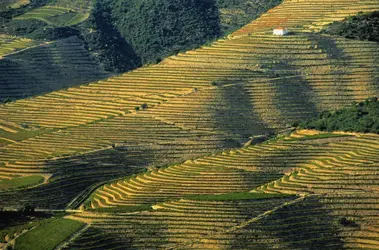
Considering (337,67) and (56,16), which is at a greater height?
(56,16)

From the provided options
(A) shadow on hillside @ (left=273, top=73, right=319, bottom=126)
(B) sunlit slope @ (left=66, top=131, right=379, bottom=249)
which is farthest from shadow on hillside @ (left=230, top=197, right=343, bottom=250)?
(A) shadow on hillside @ (left=273, top=73, right=319, bottom=126)

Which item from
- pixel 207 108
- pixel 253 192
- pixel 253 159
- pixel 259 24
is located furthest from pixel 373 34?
pixel 253 192

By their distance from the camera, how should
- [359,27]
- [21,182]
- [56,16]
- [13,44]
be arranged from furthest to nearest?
1. [56,16]
2. [13,44]
3. [359,27]
4. [21,182]

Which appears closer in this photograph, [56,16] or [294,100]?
[294,100]

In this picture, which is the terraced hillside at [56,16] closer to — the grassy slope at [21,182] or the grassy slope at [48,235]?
the grassy slope at [21,182]

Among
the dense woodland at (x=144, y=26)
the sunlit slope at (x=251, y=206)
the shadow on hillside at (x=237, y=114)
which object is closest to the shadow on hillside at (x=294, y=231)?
the sunlit slope at (x=251, y=206)

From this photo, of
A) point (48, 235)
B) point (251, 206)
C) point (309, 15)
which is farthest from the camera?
point (309, 15)

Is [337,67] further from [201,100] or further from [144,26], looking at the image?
[144,26]

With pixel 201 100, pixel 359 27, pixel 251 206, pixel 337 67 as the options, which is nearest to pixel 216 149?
pixel 201 100
